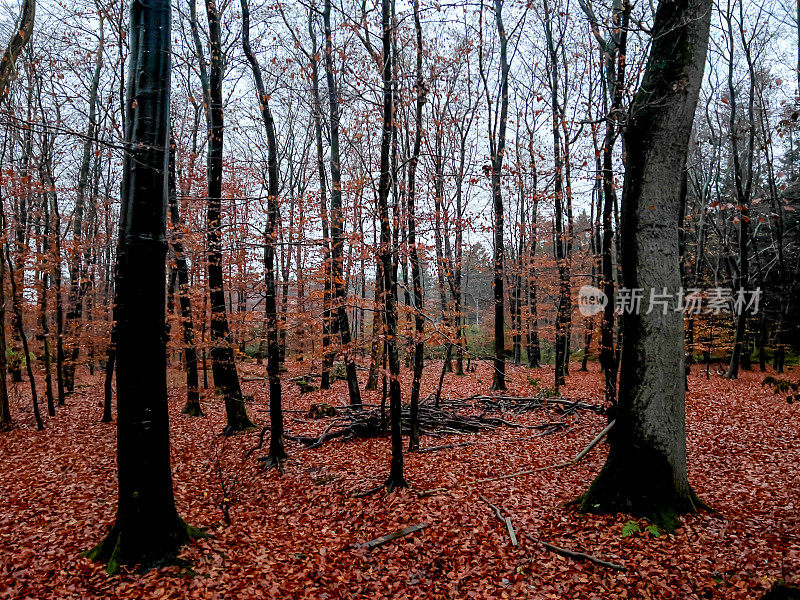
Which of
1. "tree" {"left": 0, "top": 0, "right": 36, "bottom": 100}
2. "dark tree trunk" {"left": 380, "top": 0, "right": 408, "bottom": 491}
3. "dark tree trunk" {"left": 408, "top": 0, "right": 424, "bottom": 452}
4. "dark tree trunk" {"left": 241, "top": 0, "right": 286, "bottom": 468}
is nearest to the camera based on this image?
"dark tree trunk" {"left": 380, "top": 0, "right": 408, "bottom": 491}

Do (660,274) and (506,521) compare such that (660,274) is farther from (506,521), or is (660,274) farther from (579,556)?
(506,521)

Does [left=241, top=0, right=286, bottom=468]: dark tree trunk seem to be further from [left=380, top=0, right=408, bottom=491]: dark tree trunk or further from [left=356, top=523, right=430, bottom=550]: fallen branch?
[left=356, top=523, right=430, bottom=550]: fallen branch

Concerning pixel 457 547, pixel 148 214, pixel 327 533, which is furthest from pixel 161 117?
pixel 457 547

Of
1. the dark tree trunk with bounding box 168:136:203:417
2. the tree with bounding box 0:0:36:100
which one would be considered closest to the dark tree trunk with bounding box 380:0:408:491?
the tree with bounding box 0:0:36:100

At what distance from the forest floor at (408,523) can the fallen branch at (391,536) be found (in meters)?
0.10

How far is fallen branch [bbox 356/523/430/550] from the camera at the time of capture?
15.7 ft

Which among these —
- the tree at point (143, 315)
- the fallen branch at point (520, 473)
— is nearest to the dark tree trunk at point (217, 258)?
the tree at point (143, 315)

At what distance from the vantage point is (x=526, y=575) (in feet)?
13.3

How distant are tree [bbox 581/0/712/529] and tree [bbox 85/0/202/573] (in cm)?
511

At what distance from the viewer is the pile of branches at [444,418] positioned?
8984 millimetres

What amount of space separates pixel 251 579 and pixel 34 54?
545 inches

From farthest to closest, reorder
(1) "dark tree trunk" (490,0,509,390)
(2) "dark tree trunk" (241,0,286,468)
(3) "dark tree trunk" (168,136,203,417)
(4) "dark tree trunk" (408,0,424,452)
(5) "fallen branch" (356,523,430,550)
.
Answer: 1. (1) "dark tree trunk" (490,0,509,390)
2. (3) "dark tree trunk" (168,136,203,417)
3. (2) "dark tree trunk" (241,0,286,468)
4. (4) "dark tree trunk" (408,0,424,452)
5. (5) "fallen branch" (356,523,430,550)

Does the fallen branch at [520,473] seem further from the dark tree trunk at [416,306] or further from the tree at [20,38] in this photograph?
the tree at [20,38]

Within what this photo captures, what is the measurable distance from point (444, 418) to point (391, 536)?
4.90 m
